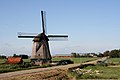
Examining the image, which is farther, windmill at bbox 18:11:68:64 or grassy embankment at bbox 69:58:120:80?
windmill at bbox 18:11:68:64

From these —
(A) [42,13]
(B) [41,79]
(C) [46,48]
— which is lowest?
(B) [41,79]

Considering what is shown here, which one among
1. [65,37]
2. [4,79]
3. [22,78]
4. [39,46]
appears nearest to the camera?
[4,79]

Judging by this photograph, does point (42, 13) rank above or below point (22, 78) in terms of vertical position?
above

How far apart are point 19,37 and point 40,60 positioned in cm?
772

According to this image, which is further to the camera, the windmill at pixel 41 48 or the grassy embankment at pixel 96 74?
the windmill at pixel 41 48

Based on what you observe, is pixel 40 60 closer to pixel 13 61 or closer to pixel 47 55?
pixel 47 55

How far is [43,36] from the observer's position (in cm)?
6950

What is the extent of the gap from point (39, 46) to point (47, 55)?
296cm

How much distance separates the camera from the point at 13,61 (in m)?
72.5

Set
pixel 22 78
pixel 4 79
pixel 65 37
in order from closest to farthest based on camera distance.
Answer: pixel 4 79 → pixel 22 78 → pixel 65 37

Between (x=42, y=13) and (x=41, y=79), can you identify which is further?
(x=42, y=13)

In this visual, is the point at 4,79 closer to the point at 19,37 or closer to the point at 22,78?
the point at 22,78

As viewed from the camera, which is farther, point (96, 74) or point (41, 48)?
point (41, 48)

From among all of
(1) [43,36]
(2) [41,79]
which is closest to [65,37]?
(1) [43,36]
